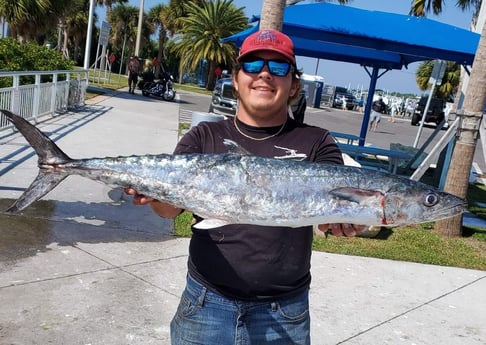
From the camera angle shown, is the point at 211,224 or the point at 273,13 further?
the point at 273,13

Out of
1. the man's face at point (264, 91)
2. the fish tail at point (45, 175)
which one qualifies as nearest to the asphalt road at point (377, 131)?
the man's face at point (264, 91)

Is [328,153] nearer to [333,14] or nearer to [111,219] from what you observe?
[111,219]

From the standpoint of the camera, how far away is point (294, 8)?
31.4ft

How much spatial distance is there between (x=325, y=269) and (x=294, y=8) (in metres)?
5.75

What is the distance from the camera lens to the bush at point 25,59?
13.7 metres

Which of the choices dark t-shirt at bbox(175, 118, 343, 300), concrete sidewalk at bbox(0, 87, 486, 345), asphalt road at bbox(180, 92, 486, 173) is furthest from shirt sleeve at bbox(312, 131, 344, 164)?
asphalt road at bbox(180, 92, 486, 173)

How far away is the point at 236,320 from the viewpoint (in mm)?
2119

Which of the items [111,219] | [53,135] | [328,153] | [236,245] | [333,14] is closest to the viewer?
[236,245]

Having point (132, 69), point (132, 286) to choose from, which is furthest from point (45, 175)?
point (132, 69)

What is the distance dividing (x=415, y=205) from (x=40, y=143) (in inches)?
64.1

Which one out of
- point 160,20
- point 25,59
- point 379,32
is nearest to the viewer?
point 379,32

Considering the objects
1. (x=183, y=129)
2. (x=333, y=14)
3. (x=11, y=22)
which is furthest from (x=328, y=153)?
(x=11, y=22)

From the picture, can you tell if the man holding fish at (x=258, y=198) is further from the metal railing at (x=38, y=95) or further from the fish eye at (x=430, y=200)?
the metal railing at (x=38, y=95)

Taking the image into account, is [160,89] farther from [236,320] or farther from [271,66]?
[236,320]
